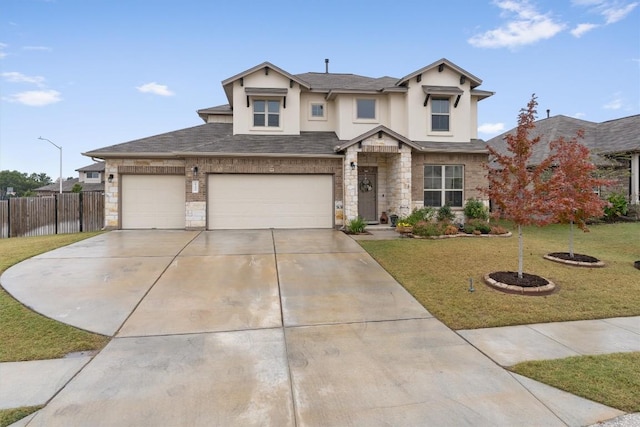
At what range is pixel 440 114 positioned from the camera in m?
15.2

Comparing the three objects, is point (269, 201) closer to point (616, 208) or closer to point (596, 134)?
point (616, 208)

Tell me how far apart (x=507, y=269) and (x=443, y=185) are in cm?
773

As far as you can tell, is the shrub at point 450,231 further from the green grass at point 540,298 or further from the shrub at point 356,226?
the shrub at point 356,226

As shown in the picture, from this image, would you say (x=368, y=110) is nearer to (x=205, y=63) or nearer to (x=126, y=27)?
(x=205, y=63)

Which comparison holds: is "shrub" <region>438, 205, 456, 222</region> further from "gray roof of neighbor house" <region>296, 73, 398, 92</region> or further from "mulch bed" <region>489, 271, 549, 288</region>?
"mulch bed" <region>489, 271, 549, 288</region>

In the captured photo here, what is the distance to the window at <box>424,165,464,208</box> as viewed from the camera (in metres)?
14.8

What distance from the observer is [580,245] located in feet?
→ 34.1

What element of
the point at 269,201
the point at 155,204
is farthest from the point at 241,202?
the point at 155,204

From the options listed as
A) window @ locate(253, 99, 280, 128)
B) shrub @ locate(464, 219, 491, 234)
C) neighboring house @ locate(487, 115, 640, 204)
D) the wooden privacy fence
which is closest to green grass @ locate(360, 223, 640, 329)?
shrub @ locate(464, 219, 491, 234)

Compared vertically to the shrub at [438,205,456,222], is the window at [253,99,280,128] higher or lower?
higher

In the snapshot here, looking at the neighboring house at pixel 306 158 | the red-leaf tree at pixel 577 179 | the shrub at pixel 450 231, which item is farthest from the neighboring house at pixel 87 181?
the red-leaf tree at pixel 577 179

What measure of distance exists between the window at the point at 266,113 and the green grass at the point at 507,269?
759cm

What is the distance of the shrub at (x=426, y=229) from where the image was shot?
11945 millimetres

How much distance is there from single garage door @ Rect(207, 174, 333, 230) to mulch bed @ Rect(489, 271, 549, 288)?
8.12 meters
